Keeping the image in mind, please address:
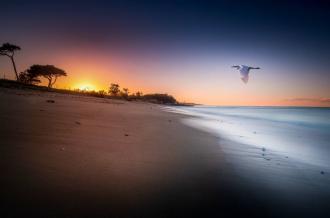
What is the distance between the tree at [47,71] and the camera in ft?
101

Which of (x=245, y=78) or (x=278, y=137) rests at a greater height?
(x=245, y=78)

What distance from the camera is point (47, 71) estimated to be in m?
30.9

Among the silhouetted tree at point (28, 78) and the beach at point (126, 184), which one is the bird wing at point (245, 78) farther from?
the silhouetted tree at point (28, 78)

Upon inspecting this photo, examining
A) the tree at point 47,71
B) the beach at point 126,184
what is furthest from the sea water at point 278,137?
the tree at point 47,71

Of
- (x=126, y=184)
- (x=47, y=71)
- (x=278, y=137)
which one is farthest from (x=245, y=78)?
(x=47, y=71)

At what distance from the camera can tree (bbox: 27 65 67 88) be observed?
3083 centimetres

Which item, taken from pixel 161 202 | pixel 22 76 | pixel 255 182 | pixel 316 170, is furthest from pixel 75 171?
pixel 22 76

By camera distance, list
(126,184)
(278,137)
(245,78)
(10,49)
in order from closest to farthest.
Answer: (126,184) → (278,137) → (245,78) → (10,49)

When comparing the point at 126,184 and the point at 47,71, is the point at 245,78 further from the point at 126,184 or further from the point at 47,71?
the point at 47,71

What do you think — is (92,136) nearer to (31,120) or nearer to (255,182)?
(31,120)

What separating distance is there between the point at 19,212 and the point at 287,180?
2995 millimetres

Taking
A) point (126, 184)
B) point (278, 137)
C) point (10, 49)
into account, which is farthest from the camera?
point (10, 49)

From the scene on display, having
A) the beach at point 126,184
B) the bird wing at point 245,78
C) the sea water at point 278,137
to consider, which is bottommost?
the sea water at point 278,137

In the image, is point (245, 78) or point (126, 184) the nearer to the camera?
point (126, 184)
